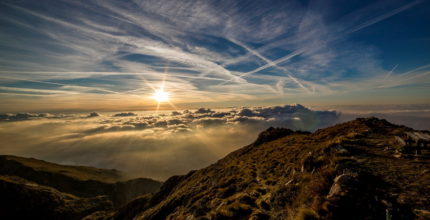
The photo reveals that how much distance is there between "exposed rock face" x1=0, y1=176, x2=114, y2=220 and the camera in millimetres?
101688

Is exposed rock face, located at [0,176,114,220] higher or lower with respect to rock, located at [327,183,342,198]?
lower

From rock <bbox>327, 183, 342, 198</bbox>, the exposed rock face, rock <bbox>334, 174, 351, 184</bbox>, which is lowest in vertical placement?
the exposed rock face

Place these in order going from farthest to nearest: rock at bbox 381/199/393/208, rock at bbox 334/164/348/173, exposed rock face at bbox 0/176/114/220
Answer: exposed rock face at bbox 0/176/114/220 < rock at bbox 334/164/348/173 < rock at bbox 381/199/393/208

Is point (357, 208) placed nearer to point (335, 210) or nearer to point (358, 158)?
point (335, 210)

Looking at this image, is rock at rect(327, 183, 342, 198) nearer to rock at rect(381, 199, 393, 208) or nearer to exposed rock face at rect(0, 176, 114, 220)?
rock at rect(381, 199, 393, 208)

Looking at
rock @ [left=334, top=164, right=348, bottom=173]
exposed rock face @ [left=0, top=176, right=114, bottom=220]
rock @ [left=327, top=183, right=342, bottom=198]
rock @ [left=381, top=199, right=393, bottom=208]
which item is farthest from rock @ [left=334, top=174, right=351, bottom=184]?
exposed rock face @ [left=0, top=176, right=114, bottom=220]

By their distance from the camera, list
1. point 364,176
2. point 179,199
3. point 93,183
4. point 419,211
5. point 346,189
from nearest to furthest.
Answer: point 419,211 → point 346,189 → point 364,176 → point 179,199 → point 93,183

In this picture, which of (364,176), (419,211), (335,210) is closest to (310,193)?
(335,210)

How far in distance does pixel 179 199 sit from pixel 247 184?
16090 mm

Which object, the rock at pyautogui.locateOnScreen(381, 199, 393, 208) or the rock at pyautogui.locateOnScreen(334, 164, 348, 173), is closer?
the rock at pyautogui.locateOnScreen(381, 199, 393, 208)

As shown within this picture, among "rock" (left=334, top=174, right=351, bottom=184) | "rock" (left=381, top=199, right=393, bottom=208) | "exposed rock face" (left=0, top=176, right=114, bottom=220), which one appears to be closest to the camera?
"rock" (left=381, top=199, right=393, bottom=208)

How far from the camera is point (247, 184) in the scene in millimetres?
21125

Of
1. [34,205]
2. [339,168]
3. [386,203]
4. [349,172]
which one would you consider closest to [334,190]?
[386,203]

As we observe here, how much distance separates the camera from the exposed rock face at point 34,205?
101688mm
